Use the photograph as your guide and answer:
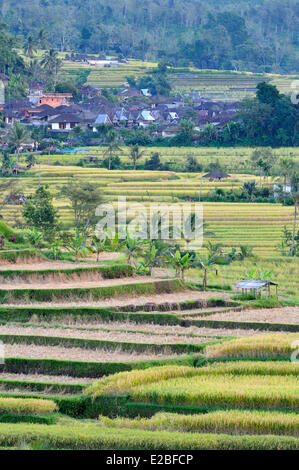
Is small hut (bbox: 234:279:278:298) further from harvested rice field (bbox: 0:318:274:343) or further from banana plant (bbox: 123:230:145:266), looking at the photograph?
banana plant (bbox: 123:230:145:266)

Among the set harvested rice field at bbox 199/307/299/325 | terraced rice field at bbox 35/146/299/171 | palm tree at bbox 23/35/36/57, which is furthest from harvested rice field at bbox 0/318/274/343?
palm tree at bbox 23/35/36/57

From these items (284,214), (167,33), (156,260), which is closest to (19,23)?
(167,33)

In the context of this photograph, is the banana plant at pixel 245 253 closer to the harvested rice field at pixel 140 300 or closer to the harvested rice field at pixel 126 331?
the harvested rice field at pixel 140 300

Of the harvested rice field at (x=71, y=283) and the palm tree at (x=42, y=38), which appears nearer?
the harvested rice field at (x=71, y=283)

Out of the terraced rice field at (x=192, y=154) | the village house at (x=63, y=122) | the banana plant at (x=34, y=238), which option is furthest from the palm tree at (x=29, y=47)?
the banana plant at (x=34, y=238)

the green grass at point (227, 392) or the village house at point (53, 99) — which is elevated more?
the village house at point (53, 99)
